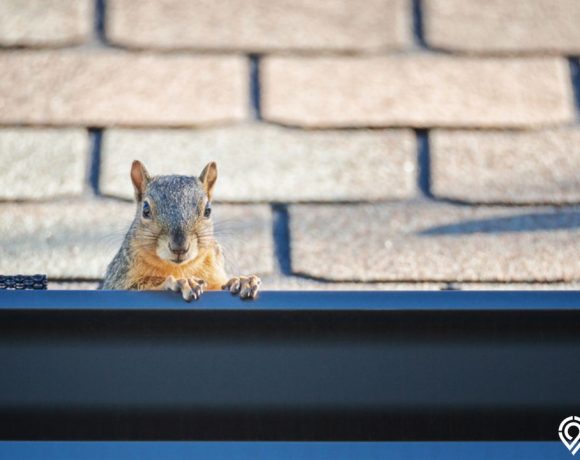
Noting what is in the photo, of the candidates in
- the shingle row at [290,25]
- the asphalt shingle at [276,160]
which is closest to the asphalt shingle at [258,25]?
the shingle row at [290,25]

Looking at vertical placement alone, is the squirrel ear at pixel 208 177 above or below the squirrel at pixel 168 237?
above

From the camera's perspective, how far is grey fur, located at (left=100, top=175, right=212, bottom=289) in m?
1.63

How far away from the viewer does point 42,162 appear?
6.13 ft

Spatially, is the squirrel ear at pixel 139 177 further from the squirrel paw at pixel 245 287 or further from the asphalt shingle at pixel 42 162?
the squirrel paw at pixel 245 287

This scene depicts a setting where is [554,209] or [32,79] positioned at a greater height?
[32,79]

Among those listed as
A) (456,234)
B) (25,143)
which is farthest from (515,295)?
(25,143)

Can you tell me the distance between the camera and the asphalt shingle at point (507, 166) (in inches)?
72.4

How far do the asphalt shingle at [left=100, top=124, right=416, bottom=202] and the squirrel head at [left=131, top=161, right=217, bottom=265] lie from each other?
0.15m

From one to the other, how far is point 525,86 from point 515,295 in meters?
0.88

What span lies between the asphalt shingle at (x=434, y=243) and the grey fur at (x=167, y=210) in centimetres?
22

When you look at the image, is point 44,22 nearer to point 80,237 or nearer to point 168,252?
point 80,237

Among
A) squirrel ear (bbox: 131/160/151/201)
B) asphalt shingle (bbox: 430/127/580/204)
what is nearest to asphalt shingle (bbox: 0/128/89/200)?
squirrel ear (bbox: 131/160/151/201)

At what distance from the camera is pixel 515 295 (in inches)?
45.6

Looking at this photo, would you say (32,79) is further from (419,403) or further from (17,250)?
(419,403)
